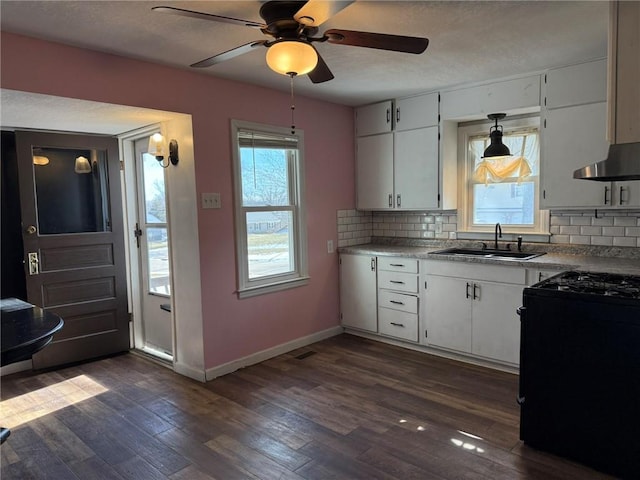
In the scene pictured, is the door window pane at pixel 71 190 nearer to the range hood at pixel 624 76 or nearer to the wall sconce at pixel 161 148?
the wall sconce at pixel 161 148

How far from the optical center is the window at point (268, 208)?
11.9 ft

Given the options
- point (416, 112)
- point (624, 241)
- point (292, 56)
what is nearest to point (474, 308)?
point (624, 241)

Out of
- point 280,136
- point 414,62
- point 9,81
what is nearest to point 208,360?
point 280,136

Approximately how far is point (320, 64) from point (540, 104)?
207 cm

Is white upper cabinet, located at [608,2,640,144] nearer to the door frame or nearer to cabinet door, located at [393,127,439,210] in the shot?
cabinet door, located at [393,127,439,210]

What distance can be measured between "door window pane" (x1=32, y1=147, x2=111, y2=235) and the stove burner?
12.2ft

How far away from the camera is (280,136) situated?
389 cm

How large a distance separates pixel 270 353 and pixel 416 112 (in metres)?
2.60

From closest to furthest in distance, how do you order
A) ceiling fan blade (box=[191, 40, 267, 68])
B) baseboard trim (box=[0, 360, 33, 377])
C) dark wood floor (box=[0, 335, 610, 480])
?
ceiling fan blade (box=[191, 40, 267, 68])
dark wood floor (box=[0, 335, 610, 480])
baseboard trim (box=[0, 360, 33, 377])

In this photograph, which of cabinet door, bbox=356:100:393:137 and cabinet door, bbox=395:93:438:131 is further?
cabinet door, bbox=356:100:393:137

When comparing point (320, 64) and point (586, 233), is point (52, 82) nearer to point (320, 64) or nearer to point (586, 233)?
point (320, 64)

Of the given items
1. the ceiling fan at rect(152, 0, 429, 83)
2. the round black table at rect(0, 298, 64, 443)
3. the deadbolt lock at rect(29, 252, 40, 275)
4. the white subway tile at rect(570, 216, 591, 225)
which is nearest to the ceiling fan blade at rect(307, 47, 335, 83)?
the ceiling fan at rect(152, 0, 429, 83)

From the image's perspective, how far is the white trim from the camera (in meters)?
3.49

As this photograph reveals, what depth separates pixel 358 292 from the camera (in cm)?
439
